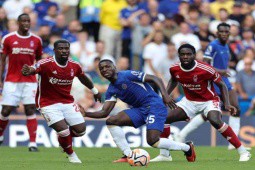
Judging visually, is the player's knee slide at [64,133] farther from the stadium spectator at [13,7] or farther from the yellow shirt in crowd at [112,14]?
the yellow shirt in crowd at [112,14]

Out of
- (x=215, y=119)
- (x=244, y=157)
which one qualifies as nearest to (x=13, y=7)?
(x=215, y=119)

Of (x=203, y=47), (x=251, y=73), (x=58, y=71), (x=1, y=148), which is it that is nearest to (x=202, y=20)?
(x=203, y=47)

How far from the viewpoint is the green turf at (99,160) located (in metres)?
14.1

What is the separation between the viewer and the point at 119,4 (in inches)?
965

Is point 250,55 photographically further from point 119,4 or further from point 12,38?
point 12,38

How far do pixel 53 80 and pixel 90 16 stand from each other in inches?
371

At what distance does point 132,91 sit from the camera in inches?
593

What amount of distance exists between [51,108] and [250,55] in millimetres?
9321

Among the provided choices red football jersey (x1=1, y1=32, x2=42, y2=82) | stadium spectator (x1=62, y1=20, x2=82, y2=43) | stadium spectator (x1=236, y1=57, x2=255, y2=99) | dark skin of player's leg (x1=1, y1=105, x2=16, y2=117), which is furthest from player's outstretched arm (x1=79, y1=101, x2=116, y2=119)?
stadium spectator (x1=62, y1=20, x2=82, y2=43)

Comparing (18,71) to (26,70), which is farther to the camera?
(18,71)

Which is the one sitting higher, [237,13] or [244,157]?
[237,13]

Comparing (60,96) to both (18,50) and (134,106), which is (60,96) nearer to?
(134,106)

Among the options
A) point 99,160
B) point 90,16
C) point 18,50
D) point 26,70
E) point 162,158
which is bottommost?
point 99,160

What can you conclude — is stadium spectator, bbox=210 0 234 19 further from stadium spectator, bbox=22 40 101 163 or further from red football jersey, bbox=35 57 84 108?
red football jersey, bbox=35 57 84 108
